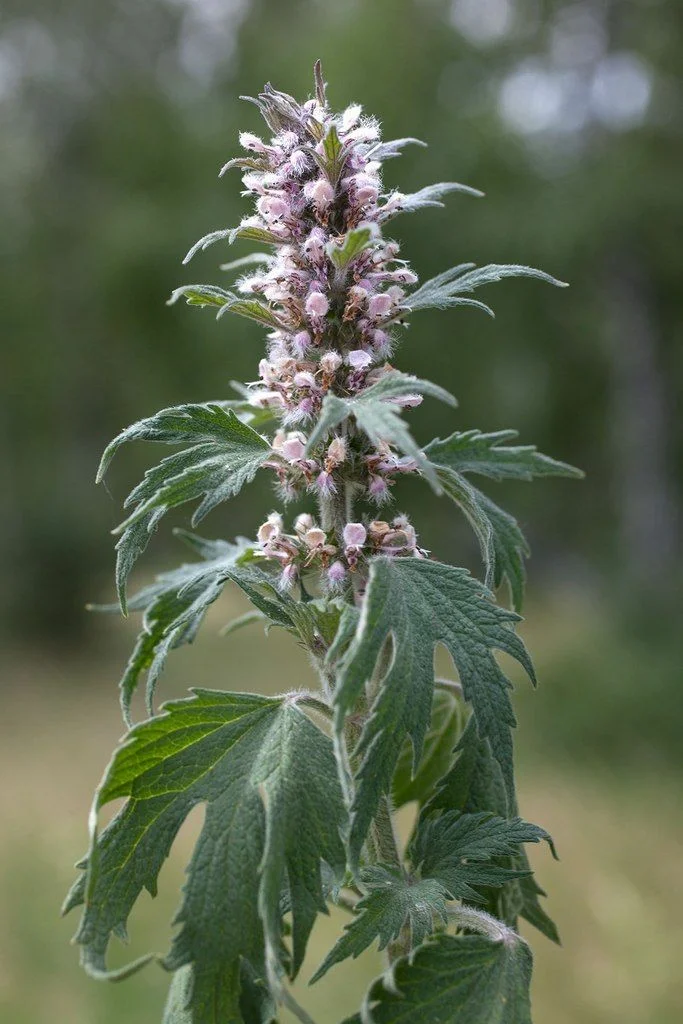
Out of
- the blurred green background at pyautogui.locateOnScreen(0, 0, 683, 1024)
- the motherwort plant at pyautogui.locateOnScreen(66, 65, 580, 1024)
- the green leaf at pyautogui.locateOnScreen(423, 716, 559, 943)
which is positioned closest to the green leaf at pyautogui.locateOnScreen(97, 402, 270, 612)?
the motherwort plant at pyautogui.locateOnScreen(66, 65, 580, 1024)

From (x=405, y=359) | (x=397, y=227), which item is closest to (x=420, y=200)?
(x=397, y=227)

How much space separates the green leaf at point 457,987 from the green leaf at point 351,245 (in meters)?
0.56

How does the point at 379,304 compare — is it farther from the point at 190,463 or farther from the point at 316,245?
the point at 190,463

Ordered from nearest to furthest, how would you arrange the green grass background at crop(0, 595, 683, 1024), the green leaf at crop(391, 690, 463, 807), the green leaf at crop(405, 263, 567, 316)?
the green leaf at crop(405, 263, 567, 316) → the green leaf at crop(391, 690, 463, 807) → the green grass background at crop(0, 595, 683, 1024)

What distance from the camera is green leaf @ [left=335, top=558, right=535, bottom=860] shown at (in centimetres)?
66

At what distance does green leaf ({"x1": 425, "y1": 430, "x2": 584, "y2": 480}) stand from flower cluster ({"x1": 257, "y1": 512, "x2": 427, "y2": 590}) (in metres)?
0.09

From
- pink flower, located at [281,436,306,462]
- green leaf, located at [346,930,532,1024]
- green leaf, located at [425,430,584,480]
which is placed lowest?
green leaf, located at [346,930,532,1024]

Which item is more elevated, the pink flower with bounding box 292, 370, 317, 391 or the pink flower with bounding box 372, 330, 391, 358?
the pink flower with bounding box 372, 330, 391, 358

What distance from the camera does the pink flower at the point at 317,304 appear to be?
0.79m

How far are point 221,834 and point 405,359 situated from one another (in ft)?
17.8

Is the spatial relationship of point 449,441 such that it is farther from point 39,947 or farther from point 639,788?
point 639,788

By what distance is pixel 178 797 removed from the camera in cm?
75

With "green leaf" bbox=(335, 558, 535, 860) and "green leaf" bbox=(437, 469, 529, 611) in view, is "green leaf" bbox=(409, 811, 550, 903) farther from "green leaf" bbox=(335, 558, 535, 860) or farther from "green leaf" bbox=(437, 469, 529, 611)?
"green leaf" bbox=(437, 469, 529, 611)

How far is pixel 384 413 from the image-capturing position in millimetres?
656
